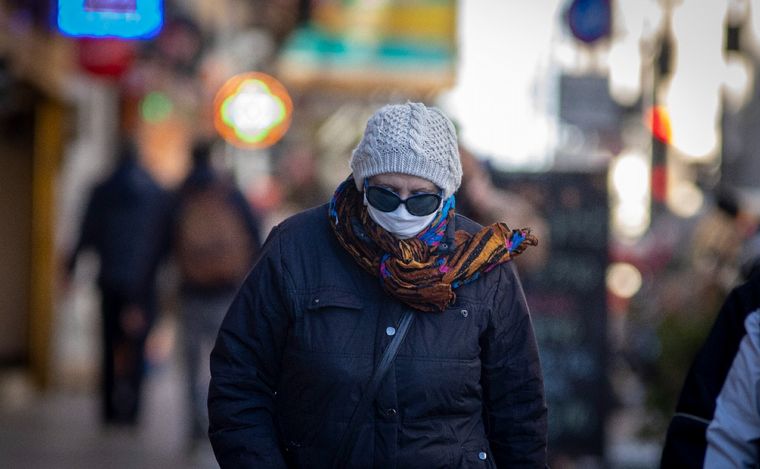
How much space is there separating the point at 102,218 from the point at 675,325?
470 cm

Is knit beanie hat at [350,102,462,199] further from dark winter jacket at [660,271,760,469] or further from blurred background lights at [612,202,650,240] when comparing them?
blurred background lights at [612,202,650,240]

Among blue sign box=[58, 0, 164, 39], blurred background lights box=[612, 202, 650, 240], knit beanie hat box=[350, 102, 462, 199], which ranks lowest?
blurred background lights box=[612, 202, 650, 240]

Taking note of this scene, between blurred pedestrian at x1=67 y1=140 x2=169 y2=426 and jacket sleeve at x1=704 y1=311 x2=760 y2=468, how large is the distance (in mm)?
7838

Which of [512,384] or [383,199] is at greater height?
[383,199]

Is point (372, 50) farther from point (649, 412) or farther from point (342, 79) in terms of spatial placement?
point (649, 412)

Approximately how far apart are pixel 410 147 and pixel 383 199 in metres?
0.15

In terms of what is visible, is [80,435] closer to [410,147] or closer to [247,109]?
[410,147]

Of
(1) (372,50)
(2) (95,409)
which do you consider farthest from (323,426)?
(1) (372,50)

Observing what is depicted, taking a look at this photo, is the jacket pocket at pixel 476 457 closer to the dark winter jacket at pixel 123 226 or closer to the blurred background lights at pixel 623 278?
the dark winter jacket at pixel 123 226

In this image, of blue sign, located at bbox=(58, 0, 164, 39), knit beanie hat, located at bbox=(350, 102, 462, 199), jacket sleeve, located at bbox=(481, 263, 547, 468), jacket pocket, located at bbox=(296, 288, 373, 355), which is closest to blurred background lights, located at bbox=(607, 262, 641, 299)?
blue sign, located at bbox=(58, 0, 164, 39)

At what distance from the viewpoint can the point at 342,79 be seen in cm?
2683

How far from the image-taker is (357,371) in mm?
3508

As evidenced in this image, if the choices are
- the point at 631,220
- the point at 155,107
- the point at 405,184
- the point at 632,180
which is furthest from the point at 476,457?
the point at 631,220

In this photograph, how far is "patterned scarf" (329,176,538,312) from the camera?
3.53m
